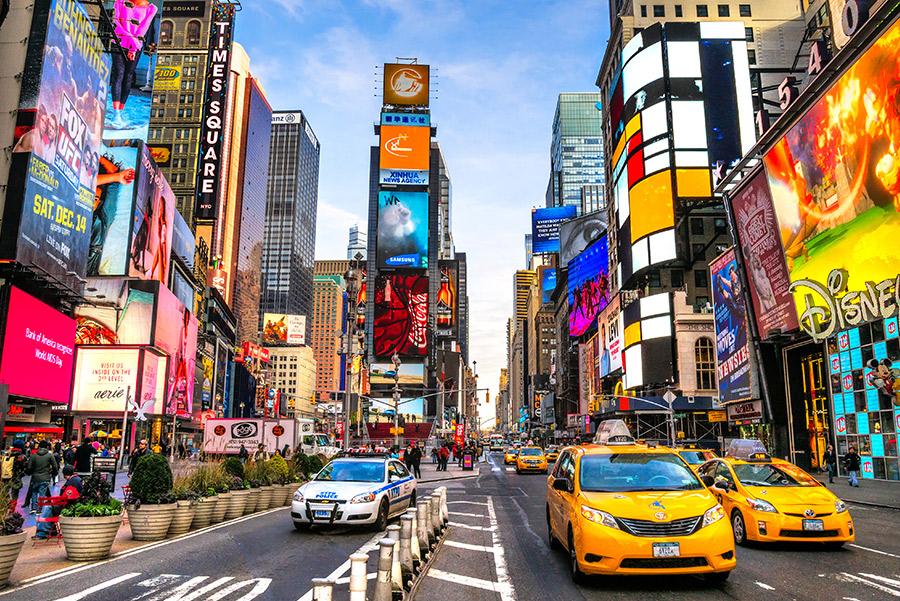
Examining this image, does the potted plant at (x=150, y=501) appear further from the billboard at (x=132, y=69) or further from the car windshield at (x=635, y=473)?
the billboard at (x=132, y=69)

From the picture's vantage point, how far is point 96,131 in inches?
1703

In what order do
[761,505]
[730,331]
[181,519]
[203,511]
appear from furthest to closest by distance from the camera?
[730,331] < [203,511] < [181,519] < [761,505]

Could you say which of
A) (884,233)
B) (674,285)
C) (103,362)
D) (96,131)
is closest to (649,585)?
(884,233)

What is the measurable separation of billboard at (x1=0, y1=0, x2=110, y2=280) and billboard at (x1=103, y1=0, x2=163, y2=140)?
730 inches

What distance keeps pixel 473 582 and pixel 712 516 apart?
320 centimetres

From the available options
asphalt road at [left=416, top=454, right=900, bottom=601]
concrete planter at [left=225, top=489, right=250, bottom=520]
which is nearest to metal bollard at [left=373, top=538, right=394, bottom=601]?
asphalt road at [left=416, top=454, right=900, bottom=601]

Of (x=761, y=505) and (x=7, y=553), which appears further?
(x=761, y=505)

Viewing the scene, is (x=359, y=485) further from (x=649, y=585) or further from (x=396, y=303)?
(x=396, y=303)

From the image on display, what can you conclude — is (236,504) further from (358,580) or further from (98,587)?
(358,580)

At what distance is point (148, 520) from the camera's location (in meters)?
12.0

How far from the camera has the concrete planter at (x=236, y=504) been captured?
15.6 metres

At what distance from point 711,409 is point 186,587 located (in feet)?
214

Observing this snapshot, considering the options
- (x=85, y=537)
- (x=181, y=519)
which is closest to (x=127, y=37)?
(x=181, y=519)

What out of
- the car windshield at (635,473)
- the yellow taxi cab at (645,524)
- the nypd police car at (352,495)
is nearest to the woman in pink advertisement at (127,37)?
the nypd police car at (352,495)
